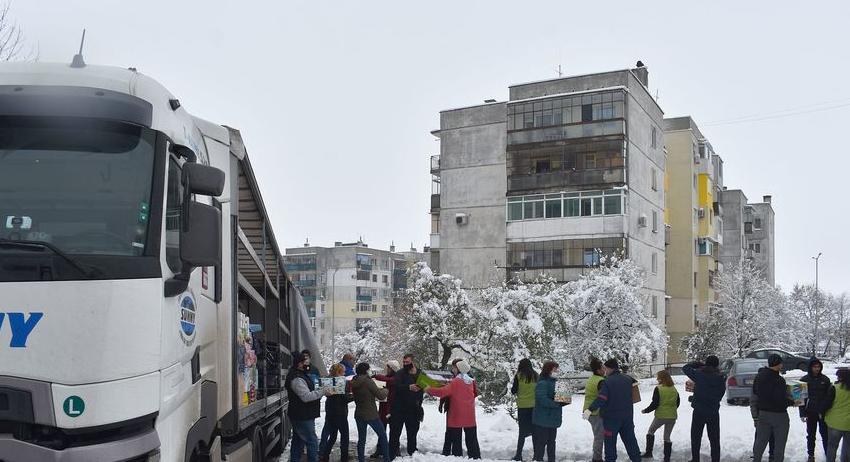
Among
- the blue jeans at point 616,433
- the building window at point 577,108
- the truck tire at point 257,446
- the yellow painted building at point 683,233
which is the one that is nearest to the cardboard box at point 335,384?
the truck tire at point 257,446

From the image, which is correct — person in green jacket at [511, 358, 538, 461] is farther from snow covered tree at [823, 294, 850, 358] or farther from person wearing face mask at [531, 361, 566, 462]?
snow covered tree at [823, 294, 850, 358]

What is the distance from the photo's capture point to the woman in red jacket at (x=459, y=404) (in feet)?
41.9

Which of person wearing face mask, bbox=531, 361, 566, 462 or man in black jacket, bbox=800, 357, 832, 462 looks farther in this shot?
person wearing face mask, bbox=531, 361, 566, 462

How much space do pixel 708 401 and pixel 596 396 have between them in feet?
5.38

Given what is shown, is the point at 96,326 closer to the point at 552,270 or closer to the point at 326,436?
the point at 326,436

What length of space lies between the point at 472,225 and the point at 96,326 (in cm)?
4242

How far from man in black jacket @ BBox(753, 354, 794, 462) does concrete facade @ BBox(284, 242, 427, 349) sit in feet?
284

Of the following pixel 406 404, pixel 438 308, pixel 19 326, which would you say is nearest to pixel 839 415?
pixel 406 404

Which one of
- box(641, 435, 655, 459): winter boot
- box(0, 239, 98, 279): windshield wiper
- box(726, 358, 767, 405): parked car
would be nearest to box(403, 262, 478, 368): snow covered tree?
box(726, 358, 767, 405): parked car

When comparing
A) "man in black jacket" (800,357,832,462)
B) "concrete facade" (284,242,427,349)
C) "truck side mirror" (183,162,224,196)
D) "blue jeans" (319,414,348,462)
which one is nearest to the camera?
"truck side mirror" (183,162,224,196)

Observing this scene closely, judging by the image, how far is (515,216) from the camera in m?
43.5

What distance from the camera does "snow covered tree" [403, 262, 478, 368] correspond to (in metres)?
30.3

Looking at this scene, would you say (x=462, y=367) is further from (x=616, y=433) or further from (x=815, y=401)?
(x=815, y=401)

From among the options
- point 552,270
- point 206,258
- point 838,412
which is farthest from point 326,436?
point 552,270
